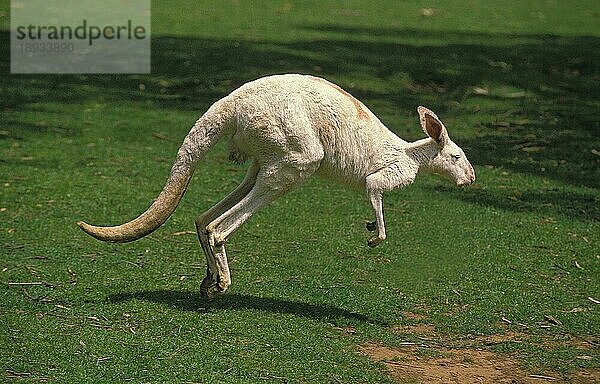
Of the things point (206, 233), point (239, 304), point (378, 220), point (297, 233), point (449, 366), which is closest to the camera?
point (449, 366)

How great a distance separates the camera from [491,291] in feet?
25.0

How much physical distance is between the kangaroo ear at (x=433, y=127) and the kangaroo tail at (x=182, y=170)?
125 centimetres

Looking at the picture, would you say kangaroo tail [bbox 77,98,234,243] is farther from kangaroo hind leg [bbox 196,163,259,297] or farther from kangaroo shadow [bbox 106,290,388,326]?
kangaroo shadow [bbox 106,290,388,326]

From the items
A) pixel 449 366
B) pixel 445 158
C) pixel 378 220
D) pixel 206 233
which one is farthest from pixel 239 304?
pixel 445 158

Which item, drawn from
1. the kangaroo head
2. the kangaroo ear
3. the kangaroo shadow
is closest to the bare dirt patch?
the kangaroo shadow

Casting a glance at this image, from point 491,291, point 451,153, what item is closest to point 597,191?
point 491,291

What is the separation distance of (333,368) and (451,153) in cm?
176

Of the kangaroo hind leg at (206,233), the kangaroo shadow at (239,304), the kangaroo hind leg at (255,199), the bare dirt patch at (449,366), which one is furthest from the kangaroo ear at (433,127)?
the bare dirt patch at (449,366)

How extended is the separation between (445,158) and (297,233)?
209 centimetres

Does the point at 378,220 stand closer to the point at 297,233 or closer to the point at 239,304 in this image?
the point at 239,304

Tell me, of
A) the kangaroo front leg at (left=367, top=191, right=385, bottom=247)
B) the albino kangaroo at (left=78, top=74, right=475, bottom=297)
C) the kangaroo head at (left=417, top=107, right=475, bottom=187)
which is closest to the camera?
the albino kangaroo at (left=78, top=74, right=475, bottom=297)

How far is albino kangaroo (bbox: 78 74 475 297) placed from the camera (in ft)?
21.3

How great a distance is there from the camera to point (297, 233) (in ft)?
28.7

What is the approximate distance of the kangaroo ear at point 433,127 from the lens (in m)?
6.82
